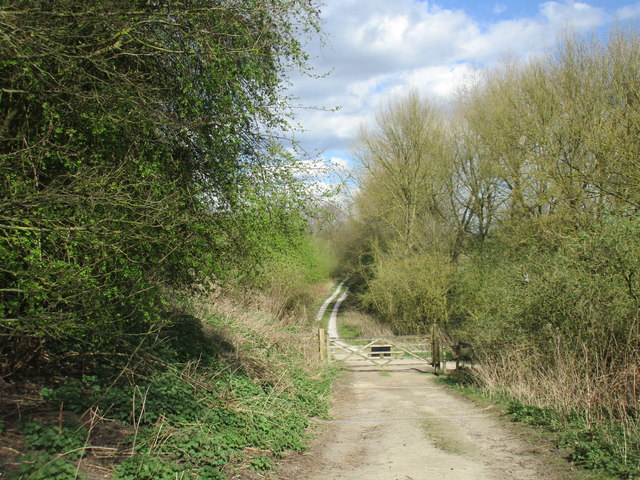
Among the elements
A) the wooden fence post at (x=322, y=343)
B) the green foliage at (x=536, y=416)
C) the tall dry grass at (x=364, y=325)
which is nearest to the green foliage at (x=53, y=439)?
the green foliage at (x=536, y=416)

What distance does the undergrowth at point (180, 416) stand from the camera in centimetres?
517

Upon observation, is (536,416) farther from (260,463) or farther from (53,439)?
(53,439)

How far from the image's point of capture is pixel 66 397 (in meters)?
6.16

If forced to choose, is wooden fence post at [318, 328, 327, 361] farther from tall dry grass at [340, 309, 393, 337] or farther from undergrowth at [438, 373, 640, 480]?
tall dry grass at [340, 309, 393, 337]

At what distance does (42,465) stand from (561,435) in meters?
6.42

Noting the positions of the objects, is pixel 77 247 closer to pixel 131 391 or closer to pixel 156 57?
pixel 131 391

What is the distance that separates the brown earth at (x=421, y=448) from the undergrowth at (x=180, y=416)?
561 millimetres

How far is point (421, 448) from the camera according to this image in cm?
773

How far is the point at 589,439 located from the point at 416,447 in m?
2.31

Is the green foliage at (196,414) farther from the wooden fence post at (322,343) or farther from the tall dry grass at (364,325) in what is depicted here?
the tall dry grass at (364,325)

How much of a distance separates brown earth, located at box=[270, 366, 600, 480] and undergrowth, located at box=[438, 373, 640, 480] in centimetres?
25

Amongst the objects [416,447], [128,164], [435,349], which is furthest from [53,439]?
[435,349]

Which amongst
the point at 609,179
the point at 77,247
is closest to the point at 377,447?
the point at 77,247

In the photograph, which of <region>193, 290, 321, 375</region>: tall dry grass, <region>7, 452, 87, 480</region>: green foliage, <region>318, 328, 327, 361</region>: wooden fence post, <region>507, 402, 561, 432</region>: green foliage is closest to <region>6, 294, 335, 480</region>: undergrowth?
<region>7, 452, 87, 480</region>: green foliage
